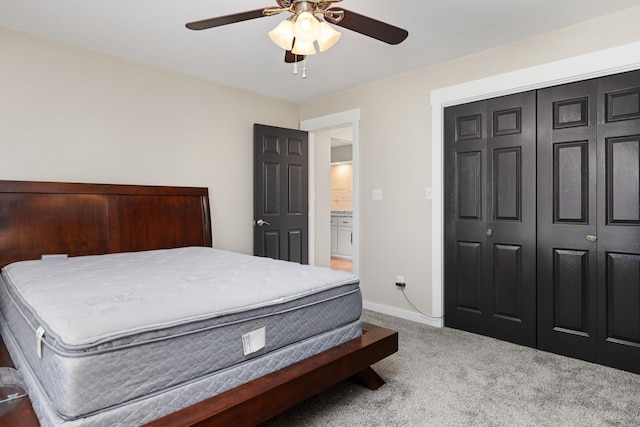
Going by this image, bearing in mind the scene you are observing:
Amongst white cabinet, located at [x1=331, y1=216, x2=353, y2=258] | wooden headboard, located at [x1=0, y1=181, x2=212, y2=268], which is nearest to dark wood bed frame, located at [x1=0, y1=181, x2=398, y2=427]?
wooden headboard, located at [x1=0, y1=181, x2=212, y2=268]

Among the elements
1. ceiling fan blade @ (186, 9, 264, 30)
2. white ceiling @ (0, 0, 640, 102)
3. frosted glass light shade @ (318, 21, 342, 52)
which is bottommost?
frosted glass light shade @ (318, 21, 342, 52)

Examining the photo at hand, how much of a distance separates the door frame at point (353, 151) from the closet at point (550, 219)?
99 cm

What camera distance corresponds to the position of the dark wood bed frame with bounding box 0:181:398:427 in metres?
1.41

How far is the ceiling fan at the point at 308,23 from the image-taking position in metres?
1.77

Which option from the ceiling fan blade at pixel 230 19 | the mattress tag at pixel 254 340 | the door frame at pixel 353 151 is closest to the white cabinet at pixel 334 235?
the door frame at pixel 353 151

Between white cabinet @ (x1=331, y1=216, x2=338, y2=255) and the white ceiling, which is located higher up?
the white ceiling

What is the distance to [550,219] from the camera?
277 cm

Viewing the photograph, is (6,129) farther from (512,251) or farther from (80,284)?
(512,251)

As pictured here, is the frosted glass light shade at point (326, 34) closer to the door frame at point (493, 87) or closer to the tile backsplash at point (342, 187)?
the door frame at point (493, 87)

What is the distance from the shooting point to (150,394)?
4.24 feet

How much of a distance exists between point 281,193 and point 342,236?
10.7 feet

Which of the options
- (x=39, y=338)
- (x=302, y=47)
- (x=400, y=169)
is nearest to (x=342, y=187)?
(x=400, y=169)

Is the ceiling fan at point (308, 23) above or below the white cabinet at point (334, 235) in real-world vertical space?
above

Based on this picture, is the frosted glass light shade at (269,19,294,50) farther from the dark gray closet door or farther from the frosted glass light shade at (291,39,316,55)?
the dark gray closet door
